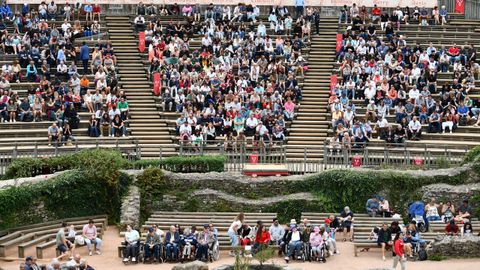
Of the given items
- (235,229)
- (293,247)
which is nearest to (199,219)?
(235,229)

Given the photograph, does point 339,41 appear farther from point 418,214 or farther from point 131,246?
point 131,246

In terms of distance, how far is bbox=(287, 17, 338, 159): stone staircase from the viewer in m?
58.8

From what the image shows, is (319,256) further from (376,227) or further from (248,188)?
(248,188)

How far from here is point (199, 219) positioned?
50.9m

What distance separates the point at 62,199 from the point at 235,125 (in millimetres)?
10967

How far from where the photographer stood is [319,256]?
46719 millimetres

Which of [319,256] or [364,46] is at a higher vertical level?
[364,46]

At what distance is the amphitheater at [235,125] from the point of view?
1944 inches

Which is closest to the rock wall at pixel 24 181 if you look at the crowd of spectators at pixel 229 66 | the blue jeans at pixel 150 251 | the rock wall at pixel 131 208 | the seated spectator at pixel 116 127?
the rock wall at pixel 131 208

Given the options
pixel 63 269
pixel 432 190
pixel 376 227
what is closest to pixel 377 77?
pixel 432 190

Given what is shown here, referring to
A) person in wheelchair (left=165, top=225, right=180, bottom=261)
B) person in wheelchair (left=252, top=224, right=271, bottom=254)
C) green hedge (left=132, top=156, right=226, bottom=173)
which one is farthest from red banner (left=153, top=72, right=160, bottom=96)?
person in wheelchair (left=165, top=225, right=180, bottom=261)

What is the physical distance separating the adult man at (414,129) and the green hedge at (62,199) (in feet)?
A: 43.8

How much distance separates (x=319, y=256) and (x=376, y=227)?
276 centimetres

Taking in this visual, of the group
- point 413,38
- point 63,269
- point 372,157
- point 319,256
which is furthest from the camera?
point 413,38
